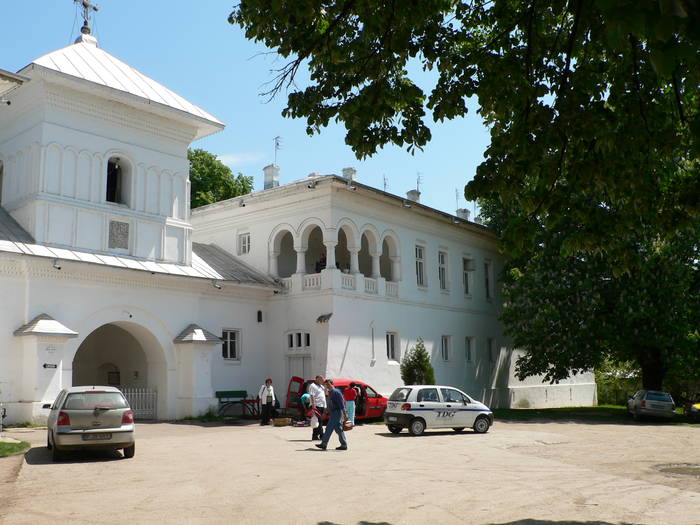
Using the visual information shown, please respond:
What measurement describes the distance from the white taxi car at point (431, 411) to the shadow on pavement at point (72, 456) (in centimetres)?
825

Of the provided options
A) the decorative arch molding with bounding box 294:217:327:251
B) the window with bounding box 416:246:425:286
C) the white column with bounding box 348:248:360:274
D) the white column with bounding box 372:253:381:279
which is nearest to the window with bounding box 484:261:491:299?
the window with bounding box 416:246:425:286

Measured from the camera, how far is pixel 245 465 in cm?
1330

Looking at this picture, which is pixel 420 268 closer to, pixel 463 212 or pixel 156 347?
pixel 463 212

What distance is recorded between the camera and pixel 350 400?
872 inches

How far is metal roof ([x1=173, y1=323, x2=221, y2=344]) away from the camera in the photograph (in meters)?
24.5

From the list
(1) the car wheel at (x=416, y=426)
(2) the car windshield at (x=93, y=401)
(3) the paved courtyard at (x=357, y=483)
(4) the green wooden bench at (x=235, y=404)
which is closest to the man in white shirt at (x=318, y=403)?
(3) the paved courtyard at (x=357, y=483)

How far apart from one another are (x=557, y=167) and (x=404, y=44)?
8.56 ft

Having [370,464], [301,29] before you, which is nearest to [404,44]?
[301,29]

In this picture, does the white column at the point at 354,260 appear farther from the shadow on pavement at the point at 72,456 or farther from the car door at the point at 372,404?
the shadow on pavement at the point at 72,456

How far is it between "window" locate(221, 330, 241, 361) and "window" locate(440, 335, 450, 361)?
1019cm

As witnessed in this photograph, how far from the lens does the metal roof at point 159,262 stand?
69.9 ft

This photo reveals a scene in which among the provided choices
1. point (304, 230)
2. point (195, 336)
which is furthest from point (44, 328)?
point (304, 230)

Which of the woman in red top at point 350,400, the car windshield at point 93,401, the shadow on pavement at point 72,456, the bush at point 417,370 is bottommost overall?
the shadow on pavement at point 72,456

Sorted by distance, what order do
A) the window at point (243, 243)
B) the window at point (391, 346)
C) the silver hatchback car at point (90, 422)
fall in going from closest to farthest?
the silver hatchback car at point (90, 422) → the window at point (391, 346) → the window at point (243, 243)
